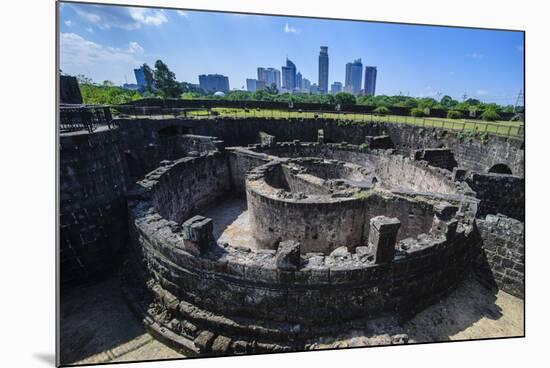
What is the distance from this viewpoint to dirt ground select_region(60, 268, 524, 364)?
674 cm

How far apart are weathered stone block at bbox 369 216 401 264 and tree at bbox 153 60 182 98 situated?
5483 cm

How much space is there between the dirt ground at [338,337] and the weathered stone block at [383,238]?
1859mm

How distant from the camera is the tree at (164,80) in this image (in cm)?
5103

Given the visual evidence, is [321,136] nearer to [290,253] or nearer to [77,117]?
[77,117]

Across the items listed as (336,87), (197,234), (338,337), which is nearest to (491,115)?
(336,87)

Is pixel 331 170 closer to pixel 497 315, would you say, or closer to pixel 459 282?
pixel 459 282

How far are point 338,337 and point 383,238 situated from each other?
2.86 metres

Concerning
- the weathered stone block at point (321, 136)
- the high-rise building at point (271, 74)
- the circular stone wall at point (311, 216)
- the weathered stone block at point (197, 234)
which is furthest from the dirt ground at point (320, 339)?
the high-rise building at point (271, 74)

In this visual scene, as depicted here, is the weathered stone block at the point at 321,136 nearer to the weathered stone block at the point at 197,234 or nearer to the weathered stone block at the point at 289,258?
the weathered stone block at the point at 197,234

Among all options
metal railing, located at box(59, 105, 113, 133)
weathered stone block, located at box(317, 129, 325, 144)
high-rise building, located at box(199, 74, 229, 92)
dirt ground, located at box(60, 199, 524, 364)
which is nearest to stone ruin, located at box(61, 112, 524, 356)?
dirt ground, located at box(60, 199, 524, 364)

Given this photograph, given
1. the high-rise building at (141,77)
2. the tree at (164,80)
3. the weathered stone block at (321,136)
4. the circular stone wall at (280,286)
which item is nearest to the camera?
the circular stone wall at (280,286)

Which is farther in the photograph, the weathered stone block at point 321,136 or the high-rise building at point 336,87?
the weathered stone block at point 321,136

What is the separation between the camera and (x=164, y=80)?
51.7 meters

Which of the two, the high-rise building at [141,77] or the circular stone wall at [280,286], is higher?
the high-rise building at [141,77]
